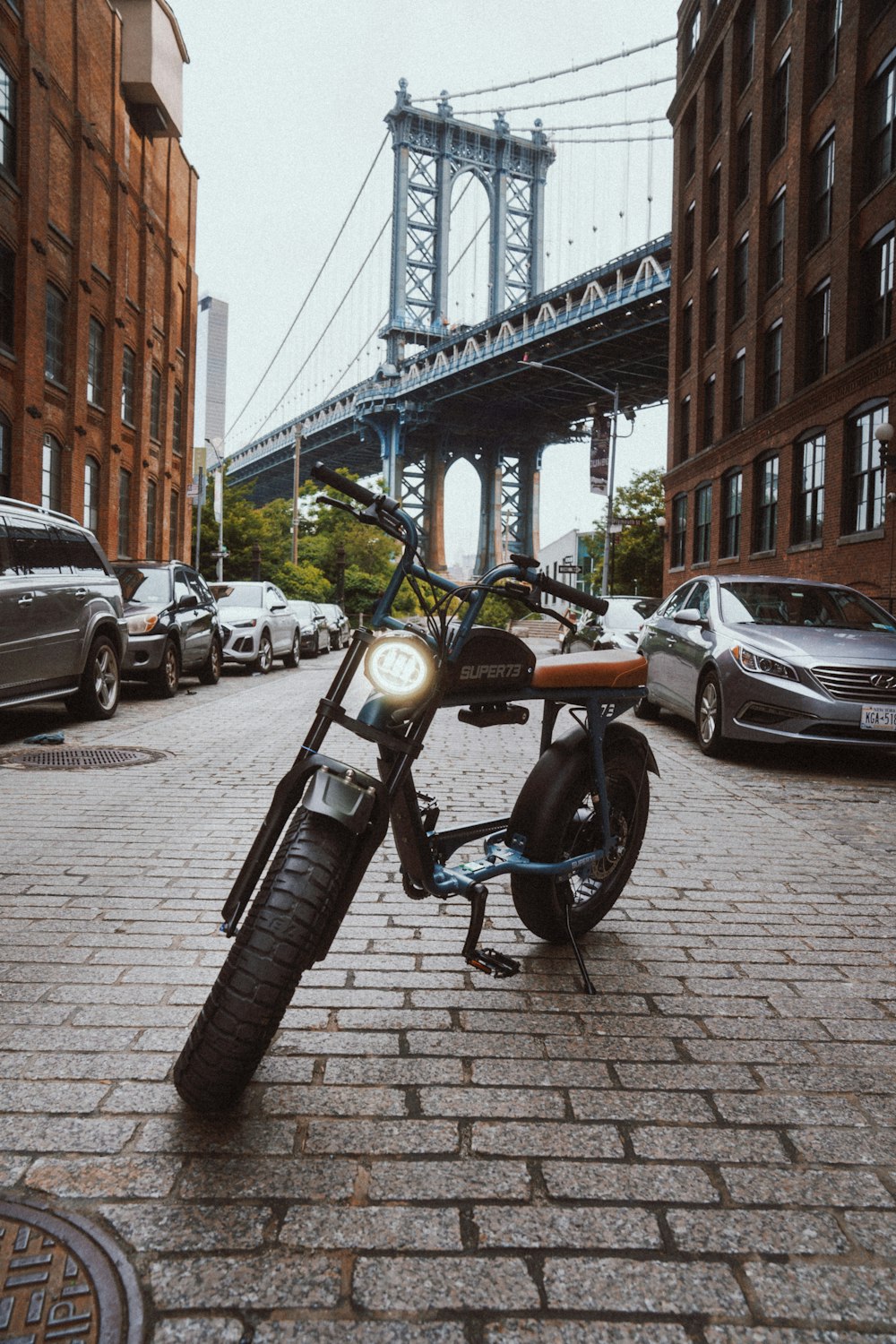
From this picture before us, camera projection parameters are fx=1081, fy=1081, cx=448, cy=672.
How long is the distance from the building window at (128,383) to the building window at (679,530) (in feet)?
57.3

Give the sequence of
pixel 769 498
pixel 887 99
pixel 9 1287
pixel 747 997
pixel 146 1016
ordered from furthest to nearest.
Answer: pixel 769 498, pixel 887 99, pixel 747 997, pixel 146 1016, pixel 9 1287

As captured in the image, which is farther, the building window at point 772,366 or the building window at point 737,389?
the building window at point 737,389

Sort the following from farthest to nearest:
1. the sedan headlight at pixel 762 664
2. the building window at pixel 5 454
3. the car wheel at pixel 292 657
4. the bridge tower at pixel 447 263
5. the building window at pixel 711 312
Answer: the bridge tower at pixel 447 263
the building window at pixel 711 312
the car wheel at pixel 292 657
the building window at pixel 5 454
the sedan headlight at pixel 762 664

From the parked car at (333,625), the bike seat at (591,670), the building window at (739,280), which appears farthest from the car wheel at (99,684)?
the building window at (739,280)

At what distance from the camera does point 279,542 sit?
182ft

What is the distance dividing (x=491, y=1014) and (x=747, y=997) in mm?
852

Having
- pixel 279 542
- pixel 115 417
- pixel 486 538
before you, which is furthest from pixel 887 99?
pixel 486 538

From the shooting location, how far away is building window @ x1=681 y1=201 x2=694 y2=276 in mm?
37250

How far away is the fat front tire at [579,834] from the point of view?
3.56m

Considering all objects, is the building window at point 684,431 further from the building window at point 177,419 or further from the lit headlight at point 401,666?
the lit headlight at point 401,666

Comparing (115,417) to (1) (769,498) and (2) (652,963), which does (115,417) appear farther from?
(2) (652,963)

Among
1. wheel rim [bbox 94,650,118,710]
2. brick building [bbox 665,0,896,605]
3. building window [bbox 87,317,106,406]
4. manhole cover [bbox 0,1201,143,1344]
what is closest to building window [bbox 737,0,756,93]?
brick building [bbox 665,0,896,605]

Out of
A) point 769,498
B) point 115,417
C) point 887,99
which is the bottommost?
point 769,498

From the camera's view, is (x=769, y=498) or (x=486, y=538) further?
(x=486, y=538)
